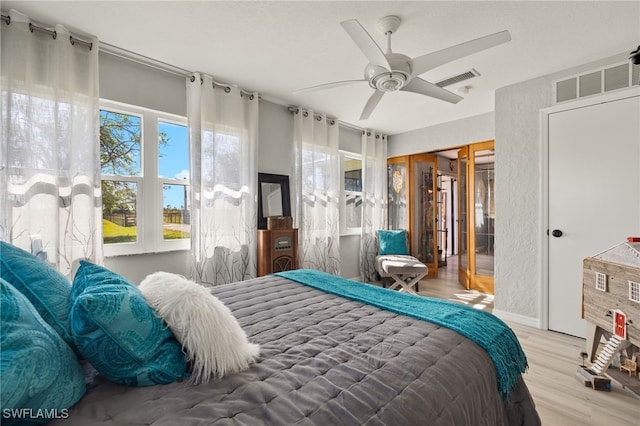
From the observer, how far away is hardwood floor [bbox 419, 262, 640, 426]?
5.65 feet

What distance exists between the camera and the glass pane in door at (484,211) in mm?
4309

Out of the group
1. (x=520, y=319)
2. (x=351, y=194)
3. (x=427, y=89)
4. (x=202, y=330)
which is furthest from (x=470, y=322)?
(x=351, y=194)

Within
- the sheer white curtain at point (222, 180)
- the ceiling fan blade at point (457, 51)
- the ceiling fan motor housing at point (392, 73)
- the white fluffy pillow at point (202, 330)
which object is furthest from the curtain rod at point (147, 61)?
the white fluffy pillow at point (202, 330)

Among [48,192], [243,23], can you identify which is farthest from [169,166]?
[243,23]

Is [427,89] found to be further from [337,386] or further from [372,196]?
[372,196]

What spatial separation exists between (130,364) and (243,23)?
227 cm

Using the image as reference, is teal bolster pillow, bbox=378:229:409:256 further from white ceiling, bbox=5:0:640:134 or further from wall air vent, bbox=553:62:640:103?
wall air vent, bbox=553:62:640:103

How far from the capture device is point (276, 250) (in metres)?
3.38

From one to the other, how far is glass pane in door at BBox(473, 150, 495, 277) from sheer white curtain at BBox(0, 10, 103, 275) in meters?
4.65

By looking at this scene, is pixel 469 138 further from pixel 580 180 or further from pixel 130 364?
pixel 130 364

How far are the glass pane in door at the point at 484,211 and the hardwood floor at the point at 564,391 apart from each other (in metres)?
1.46

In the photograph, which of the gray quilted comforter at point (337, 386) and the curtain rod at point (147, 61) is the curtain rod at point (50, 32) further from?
the gray quilted comforter at point (337, 386)

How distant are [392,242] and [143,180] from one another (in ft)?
11.8

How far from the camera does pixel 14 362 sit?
0.63 metres
